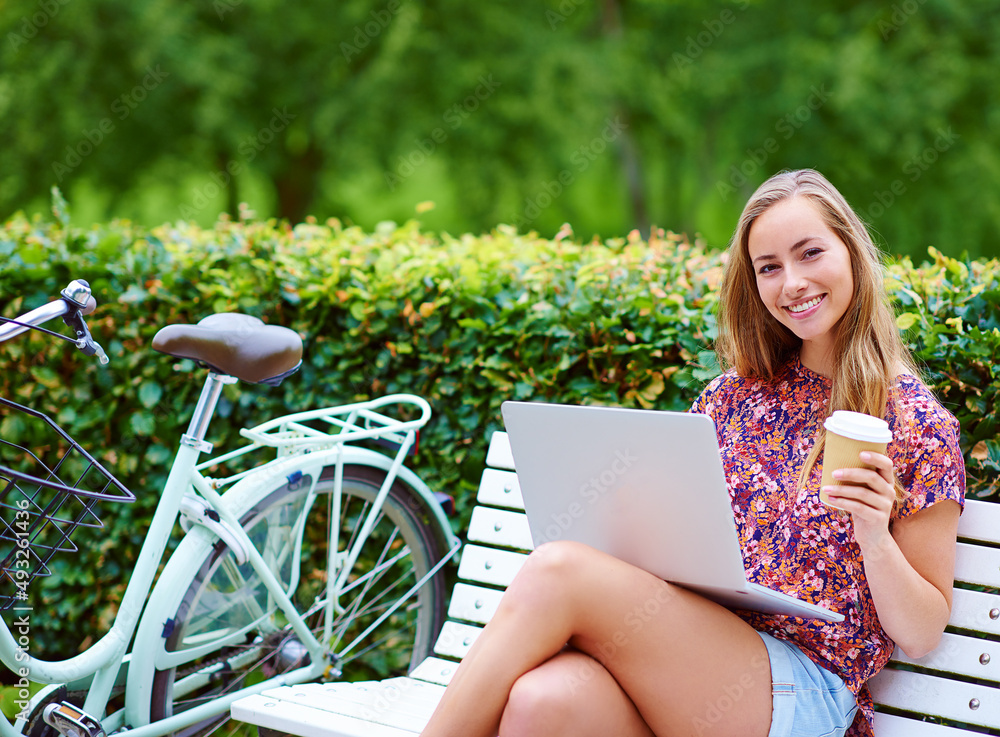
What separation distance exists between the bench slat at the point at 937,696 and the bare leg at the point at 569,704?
61 cm

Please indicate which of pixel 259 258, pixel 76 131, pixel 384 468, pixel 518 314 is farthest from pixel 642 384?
pixel 76 131

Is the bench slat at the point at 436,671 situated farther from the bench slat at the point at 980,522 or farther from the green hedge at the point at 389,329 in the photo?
the bench slat at the point at 980,522

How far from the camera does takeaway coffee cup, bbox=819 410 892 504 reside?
1.61m

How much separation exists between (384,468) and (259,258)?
97 cm

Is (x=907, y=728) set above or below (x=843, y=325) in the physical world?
below

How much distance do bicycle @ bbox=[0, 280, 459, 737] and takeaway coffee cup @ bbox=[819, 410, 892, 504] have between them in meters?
1.24

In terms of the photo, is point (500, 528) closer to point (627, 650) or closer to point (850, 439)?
point (627, 650)

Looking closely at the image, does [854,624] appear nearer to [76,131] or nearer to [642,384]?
[642,384]

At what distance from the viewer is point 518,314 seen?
2850 mm

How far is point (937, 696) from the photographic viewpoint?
2004mm

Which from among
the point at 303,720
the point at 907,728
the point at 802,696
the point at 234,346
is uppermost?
the point at 234,346

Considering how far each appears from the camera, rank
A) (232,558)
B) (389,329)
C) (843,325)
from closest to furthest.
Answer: (843,325), (232,558), (389,329)

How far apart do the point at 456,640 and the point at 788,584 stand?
3.38ft

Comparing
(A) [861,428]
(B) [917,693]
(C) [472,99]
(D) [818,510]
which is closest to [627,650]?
(D) [818,510]
